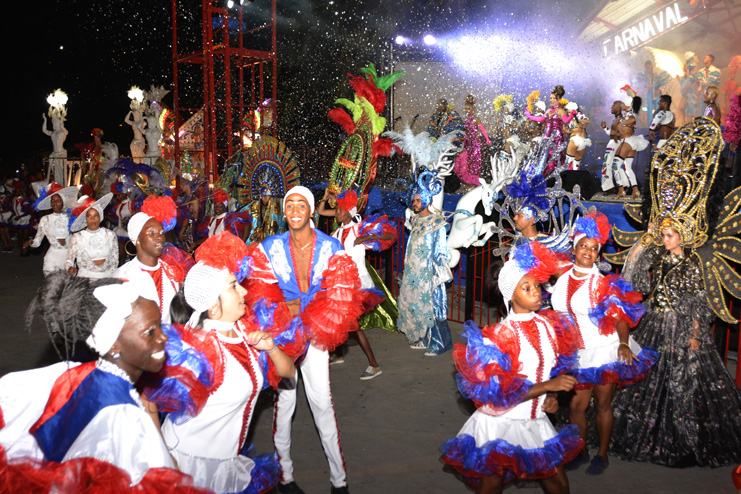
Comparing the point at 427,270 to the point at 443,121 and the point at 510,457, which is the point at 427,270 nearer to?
the point at 510,457

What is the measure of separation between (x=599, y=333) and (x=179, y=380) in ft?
10.2

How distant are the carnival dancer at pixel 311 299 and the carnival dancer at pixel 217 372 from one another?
0.88 m

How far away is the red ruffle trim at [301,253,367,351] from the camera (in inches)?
157

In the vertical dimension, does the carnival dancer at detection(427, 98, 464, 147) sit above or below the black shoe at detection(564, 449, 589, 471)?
above

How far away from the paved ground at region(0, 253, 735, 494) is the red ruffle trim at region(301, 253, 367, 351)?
1289mm

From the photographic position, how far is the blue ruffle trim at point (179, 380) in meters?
2.81

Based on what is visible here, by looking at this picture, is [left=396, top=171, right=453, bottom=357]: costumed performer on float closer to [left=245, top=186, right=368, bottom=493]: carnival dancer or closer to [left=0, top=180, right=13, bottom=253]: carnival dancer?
[left=245, top=186, right=368, bottom=493]: carnival dancer

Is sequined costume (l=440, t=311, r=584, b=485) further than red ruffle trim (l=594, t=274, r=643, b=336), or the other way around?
red ruffle trim (l=594, t=274, r=643, b=336)

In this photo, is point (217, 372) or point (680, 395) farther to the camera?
point (680, 395)

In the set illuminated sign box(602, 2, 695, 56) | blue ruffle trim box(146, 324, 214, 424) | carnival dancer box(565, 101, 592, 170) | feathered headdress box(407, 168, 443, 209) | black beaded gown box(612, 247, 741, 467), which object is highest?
illuminated sign box(602, 2, 695, 56)

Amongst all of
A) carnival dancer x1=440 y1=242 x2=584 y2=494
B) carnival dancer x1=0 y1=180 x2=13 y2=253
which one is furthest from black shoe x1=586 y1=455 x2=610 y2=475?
carnival dancer x1=0 y1=180 x2=13 y2=253

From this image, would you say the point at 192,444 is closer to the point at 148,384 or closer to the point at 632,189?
the point at 148,384

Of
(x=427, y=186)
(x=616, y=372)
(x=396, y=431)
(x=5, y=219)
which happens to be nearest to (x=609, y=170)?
(x=427, y=186)

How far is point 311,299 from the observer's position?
4.41 metres
